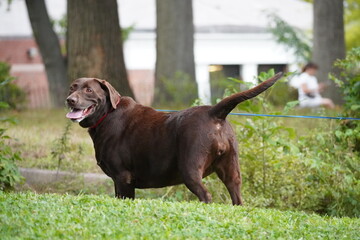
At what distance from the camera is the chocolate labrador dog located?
24.8 feet

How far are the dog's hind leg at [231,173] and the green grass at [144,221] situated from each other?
0.59m

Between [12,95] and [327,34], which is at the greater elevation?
[327,34]

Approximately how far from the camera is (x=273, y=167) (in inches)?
389

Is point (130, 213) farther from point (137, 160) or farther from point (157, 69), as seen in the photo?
point (157, 69)

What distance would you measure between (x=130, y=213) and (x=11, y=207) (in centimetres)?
106

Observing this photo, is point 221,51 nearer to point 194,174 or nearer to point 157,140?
point 157,140

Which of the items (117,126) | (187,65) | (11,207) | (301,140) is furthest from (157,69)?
(11,207)

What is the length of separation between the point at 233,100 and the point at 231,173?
82 centimetres

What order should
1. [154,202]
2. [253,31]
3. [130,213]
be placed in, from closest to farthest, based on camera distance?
1. [130,213]
2. [154,202]
3. [253,31]

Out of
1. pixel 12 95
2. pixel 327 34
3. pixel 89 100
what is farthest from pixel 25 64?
pixel 89 100

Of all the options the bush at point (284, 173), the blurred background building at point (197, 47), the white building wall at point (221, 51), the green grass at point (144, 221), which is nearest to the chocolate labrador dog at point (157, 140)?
the green grass at point (144, 221)

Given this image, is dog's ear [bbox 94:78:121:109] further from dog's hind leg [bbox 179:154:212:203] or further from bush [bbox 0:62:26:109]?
bush [bbox 0:62:26:109]

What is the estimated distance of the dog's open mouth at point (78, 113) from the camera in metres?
7.79

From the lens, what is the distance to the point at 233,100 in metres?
7.56
